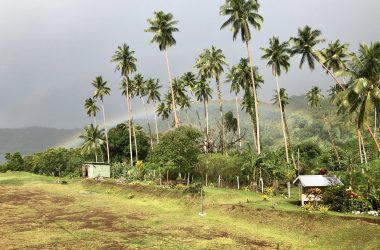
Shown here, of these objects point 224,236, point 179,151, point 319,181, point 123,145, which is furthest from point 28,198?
point 123,145

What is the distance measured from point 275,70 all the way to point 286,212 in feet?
126

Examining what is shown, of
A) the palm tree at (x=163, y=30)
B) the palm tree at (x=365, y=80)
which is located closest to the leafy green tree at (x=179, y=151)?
the palm tree at (x=163, y=30)

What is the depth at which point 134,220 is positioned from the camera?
36.1 m

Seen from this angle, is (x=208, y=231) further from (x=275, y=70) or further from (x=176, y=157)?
(x=275, y=70)

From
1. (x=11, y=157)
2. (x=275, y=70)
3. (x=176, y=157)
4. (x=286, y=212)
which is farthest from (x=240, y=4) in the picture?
(x=11, y=157)

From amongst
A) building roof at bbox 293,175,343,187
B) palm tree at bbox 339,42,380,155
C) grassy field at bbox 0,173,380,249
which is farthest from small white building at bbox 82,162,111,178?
palm tree at bbox 339,42,380,155

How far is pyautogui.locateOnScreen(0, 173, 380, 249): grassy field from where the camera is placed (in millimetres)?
26609

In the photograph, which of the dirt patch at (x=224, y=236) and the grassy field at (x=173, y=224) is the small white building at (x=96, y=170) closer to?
the grassy field at (x=173, y=224)

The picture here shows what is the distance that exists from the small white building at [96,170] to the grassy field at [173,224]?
2711cm

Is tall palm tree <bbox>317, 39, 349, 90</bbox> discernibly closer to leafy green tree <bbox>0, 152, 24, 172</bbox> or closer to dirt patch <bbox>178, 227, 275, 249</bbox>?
dirt patch <bbox>178, 227, 275, 249</bbox>

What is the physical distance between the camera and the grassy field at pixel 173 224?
26.6 m

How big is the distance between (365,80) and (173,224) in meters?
24.4

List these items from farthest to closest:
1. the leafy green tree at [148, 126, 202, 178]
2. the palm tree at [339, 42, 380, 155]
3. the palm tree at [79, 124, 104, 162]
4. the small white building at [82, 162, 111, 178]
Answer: the palm tree at [79, 124, 104, 162] < the small white building at [82, 162, 111, 178] < the leafy green tree at [148, 126, 202, 178] < the palm tree at [339, 42, 380, 155]

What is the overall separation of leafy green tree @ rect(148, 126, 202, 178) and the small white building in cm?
2002
